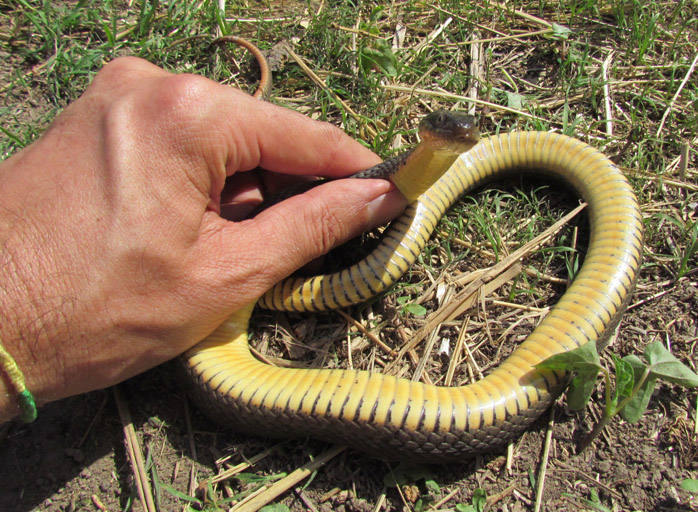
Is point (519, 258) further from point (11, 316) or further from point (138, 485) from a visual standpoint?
point (11, 316)

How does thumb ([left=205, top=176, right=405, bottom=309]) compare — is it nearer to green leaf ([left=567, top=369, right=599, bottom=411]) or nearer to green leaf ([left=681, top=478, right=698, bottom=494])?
green leaf ([left=567, top=369, right=599, bottom=411])

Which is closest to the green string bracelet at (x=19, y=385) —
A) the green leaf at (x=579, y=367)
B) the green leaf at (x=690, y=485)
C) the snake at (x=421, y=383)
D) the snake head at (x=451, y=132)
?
the snake at (x=421, y=383)

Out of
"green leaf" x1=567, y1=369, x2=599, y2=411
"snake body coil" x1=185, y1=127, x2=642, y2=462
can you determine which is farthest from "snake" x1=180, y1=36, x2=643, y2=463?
"green leaf" x1=567, y1=369, x2=599, y2=411

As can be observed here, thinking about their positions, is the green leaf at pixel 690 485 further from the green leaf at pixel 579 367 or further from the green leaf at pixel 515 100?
the green leaf at pixel 515 100

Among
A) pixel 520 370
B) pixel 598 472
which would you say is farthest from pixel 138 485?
pixel 598 472

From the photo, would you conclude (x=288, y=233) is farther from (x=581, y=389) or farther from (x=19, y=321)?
(x=581, y=389)

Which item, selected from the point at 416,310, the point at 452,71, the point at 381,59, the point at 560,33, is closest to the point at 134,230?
the point at 416,310
